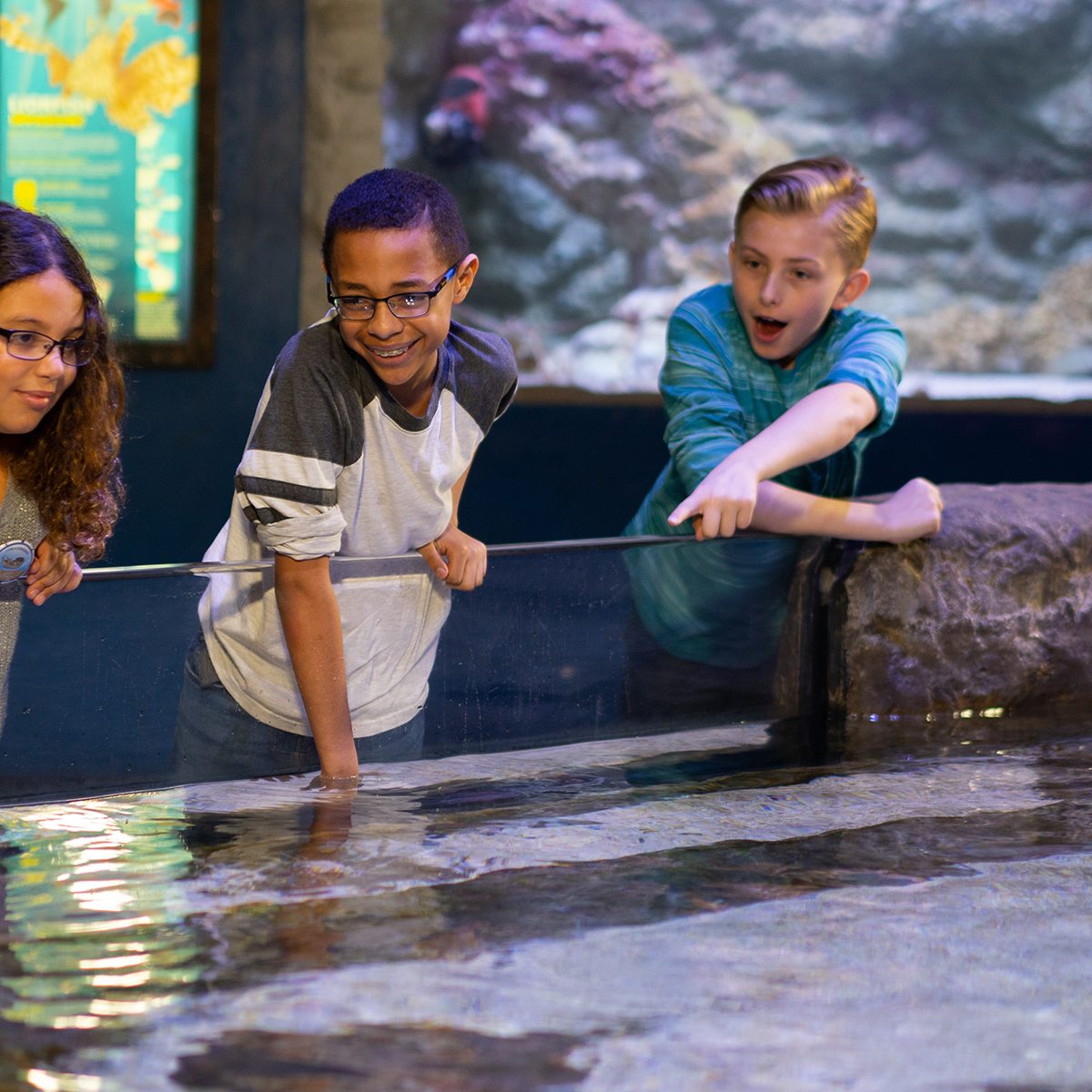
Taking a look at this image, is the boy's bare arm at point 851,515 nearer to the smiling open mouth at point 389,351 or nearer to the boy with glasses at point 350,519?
the boy with glasses at point 350,519

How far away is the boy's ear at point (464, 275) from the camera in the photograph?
1.65 meters

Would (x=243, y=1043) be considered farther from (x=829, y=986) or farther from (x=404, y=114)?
(x=404, y=114)

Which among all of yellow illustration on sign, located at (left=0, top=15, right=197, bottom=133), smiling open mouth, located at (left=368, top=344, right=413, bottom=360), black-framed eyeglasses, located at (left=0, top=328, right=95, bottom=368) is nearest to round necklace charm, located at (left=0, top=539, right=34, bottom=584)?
black-framed eyeglasses, located at (left=0, top=328, right=95, bottom=368)

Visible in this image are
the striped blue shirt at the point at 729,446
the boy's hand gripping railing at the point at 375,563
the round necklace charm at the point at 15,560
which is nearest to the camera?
the round necklace charm at the point at 15,560

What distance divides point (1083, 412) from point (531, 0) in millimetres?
2375

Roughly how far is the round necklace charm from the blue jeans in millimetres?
231

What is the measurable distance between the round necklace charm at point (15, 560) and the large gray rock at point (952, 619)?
115 centimetres

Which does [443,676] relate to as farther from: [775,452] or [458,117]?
[458,117]

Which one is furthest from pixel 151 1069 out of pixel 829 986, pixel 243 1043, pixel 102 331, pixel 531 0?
pixel 531 0

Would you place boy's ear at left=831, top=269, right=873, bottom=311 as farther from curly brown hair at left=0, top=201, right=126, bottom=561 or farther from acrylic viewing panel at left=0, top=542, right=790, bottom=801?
curly brown hair at left=0, top=201, right=126, bottom=561

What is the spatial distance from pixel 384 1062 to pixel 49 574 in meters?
0.79

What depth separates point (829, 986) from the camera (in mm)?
1075

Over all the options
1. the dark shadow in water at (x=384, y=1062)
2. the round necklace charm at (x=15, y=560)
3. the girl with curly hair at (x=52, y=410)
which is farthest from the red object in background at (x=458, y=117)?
the dark shadow in water at (x=384, y=1062)

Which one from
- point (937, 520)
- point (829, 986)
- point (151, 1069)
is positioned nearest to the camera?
point (151, 1069)
